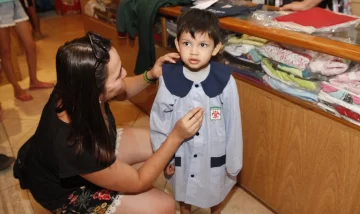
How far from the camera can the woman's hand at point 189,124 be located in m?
1.04

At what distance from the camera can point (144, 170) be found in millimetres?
1075

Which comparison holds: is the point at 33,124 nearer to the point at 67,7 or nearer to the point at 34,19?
the point at 34,19

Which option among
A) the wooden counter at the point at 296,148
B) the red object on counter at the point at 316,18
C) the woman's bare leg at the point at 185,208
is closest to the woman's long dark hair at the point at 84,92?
the woman's bare leg at the point at 185,208

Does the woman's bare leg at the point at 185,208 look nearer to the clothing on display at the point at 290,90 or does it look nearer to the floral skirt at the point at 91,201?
the floral skirt at the point at 91,201

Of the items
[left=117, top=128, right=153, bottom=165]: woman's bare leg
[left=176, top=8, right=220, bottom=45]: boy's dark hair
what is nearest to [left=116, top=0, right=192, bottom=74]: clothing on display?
[left=117, top=128, right=153, bottom=165]: woman's bare leg

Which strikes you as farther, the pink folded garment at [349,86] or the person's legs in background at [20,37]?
the person's legs in background at [20,37]

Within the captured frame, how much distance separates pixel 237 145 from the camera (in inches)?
46.8

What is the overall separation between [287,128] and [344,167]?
0.24 metres

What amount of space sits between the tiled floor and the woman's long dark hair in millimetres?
717

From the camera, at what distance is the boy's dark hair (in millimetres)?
1017

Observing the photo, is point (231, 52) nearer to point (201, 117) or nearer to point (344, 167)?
point (201, 117)

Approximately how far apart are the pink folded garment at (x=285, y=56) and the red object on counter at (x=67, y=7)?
417cm

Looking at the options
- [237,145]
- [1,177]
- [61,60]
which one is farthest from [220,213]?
[1,177]

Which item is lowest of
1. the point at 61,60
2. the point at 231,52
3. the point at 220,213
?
the point at 220,213
